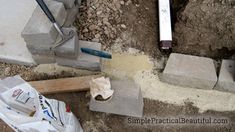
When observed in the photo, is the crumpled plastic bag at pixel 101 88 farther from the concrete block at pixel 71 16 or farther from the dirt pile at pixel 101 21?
the concrete block at pixel 71 16

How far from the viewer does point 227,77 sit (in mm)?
2961

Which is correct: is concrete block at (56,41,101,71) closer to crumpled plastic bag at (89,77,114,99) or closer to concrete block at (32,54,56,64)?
concrete block at (32,54,56,64)

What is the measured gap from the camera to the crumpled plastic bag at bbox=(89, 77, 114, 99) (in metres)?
2.74

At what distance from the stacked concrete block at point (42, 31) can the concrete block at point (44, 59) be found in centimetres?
1

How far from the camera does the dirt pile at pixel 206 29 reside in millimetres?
3195

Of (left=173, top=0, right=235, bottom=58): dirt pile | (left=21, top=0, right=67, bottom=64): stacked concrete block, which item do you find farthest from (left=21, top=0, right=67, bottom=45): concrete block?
(left=173, top=0, right=235, bottom=58): dirt pile

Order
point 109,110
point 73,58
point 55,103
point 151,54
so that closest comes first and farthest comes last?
point 55,103 < point 109,110 < point 73,58 < point 151,54

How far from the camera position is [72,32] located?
2910 millimetres

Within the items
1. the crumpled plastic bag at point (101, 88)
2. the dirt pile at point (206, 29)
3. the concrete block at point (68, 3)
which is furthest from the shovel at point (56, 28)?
the dirt pile at point (206, 29)

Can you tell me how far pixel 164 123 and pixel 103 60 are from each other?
78cm

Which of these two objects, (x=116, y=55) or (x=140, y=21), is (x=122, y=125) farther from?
(x=140, y=21)

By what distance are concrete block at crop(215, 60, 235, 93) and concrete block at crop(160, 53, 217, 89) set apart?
0.06m

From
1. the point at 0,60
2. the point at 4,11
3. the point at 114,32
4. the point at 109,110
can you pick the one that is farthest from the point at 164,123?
the point at 4,11

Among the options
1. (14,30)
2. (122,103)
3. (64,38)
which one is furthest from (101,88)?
(14,30)
